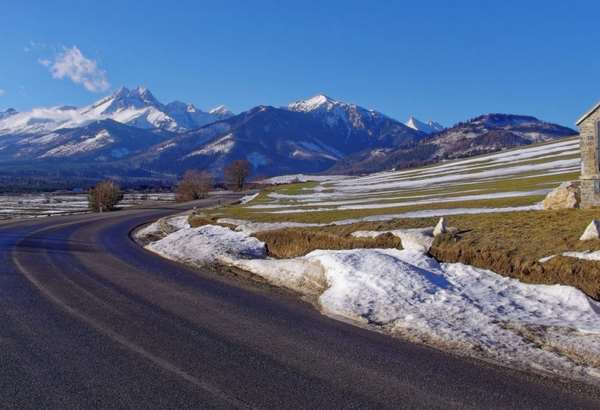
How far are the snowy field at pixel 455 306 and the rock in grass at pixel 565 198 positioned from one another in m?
13.1

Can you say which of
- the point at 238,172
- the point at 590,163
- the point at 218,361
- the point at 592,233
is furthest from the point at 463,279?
the point at 238,172

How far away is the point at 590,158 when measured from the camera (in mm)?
28125

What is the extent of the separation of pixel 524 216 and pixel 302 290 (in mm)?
15318

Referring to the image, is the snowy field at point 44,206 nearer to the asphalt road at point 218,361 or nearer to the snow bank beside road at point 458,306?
the snow bank beside road at point 458,306

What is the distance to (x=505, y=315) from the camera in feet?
41.7

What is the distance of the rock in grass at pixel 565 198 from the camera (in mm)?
29375

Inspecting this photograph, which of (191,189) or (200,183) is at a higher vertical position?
(200,183)

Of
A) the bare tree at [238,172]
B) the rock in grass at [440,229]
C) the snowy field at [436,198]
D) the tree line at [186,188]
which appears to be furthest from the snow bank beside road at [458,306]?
the bare tree at [238,172]

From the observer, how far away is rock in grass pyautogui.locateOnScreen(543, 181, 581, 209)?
29.4m

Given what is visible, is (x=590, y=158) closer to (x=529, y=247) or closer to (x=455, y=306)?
(x=529, y=247)

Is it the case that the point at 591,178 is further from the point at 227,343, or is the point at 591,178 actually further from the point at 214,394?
the point at 214,394

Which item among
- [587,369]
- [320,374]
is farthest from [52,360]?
[587,369]

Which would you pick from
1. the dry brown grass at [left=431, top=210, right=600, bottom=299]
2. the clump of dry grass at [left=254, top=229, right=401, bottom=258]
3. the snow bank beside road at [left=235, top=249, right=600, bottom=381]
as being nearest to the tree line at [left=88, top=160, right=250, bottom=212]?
the clump of dry grass at [left=254, top=229, right=401, bottom=258]

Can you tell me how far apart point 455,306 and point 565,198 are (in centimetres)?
1998
